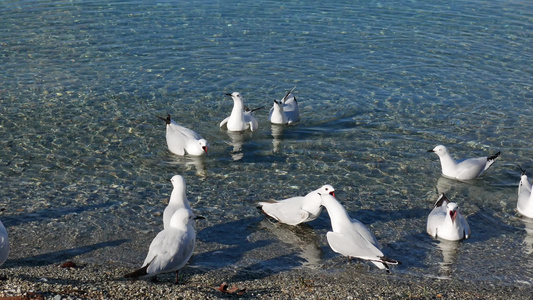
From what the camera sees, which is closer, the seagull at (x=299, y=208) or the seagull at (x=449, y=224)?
the seagull at (x=449, y=224)

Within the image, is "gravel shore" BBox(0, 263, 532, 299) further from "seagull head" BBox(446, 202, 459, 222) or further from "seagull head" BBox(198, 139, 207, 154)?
"seagull head" BBox(198, 139, 207, 154)

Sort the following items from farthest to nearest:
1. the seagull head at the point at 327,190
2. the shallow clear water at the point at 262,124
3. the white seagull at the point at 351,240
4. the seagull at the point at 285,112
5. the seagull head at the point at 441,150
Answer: the seagull at the point at 285,112 → the seagull head at the point at 441,150 → the seagull head at the point at 327,190 → the shallow clear water at the point at 262,124 → the white seagull at the point at 351,240

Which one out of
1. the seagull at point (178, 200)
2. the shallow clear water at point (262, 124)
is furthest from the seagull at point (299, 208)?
the seagull at point (178, 200)

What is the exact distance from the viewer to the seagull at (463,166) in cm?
1063

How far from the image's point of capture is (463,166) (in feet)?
34.9

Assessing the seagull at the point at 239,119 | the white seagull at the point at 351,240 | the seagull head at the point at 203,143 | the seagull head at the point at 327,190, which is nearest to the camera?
the white seagull at the point at 351,240

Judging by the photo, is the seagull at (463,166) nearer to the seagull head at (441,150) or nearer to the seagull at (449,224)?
the seagull head at (441,150)

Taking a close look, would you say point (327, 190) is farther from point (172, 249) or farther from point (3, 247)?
point (3, 247)

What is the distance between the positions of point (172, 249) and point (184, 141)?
434cm

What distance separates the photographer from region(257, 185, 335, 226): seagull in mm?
8828

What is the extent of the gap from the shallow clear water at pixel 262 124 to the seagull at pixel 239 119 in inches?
9.1

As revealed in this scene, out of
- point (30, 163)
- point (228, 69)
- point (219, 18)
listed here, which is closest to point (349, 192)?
point (30, 163)

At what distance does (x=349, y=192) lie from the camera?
400 inches

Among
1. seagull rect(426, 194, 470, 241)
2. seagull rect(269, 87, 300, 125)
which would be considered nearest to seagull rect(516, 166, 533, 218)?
seagull rect(426, 194, 470, 241)
